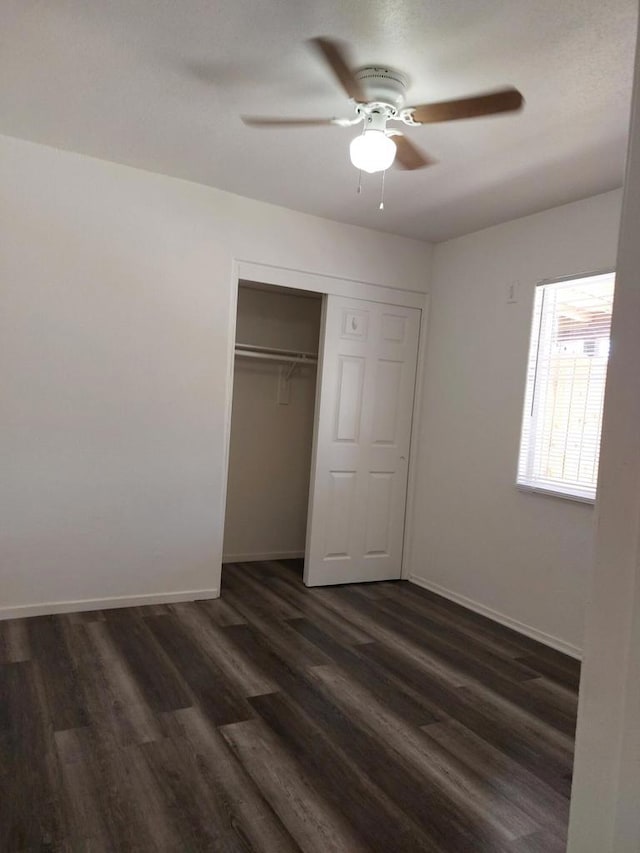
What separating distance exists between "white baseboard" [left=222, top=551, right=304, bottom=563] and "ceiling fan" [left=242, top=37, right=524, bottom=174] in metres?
3.26

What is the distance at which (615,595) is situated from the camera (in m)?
0.82

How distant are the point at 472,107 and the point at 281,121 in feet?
2.79

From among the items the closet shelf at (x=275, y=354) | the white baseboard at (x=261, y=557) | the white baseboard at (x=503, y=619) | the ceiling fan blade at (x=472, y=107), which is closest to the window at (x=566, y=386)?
the white baseboard at (x=503, y=619)

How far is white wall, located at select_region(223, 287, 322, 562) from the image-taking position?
15.3 feet

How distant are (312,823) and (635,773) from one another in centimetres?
138

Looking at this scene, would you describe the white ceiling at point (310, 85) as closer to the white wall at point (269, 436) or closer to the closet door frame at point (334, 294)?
the closet door frame at point (334, 294)

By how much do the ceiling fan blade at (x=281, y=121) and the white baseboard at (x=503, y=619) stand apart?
2987 millimetres

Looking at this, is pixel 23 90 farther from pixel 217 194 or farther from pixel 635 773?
pixel 635 773

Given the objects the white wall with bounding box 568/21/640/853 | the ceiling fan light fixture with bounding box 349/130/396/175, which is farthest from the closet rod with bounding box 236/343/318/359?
the white wall with bounding box 568/21/640/853

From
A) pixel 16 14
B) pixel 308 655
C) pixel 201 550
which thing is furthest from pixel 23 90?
pixel 308 655

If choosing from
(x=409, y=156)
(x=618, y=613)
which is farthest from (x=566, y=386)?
(x=618, y=613)

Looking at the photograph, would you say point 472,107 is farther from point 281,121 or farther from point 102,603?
point 102,603

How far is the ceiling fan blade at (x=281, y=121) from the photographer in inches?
101

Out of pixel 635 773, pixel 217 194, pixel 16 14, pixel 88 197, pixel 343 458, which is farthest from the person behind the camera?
pixel 343 458
